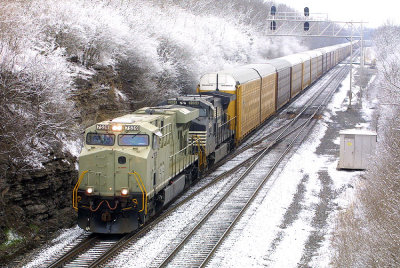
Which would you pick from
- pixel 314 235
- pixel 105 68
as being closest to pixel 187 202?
pixel 314 235

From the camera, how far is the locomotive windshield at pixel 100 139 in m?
14.5

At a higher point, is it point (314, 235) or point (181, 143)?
point (181, 143)

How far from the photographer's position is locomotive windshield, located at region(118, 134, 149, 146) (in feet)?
47.7

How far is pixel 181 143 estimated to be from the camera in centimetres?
1845

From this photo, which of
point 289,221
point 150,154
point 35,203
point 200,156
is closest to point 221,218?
point 289,221

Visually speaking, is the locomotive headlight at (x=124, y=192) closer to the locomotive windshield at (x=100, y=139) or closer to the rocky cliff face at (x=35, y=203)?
the locomotive windshield at (x=100, y=139)

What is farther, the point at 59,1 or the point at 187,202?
the point at 59,1

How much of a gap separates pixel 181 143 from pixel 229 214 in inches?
127

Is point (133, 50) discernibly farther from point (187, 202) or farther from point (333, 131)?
point (333, 131)

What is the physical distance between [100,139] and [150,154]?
1.46 metres

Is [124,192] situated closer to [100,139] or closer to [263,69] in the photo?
[100,139]

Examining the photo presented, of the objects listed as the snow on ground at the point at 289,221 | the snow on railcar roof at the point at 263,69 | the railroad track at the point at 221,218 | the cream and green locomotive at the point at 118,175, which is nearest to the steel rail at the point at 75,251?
the cream and green locomotive at the point at 118,175

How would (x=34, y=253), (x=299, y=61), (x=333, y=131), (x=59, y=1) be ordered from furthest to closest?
(x=299, y=61) < (x=333, y=131) < (x=59, y=1) < (x=34, y=253)

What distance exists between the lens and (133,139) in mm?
14562
